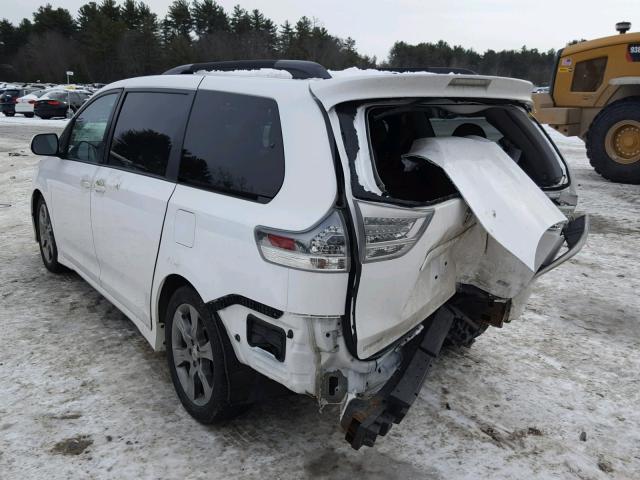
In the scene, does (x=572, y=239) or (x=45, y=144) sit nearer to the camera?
(x=572, y=239)

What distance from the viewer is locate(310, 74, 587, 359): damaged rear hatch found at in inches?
93.2

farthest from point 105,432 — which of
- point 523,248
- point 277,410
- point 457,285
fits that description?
point 523,248

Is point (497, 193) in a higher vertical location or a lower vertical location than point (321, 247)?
higher

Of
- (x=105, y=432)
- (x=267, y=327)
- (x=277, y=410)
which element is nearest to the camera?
(x=267, y=327)

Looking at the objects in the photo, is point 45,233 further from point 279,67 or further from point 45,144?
point 279,67

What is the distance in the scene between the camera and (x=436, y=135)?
3123 millimetres

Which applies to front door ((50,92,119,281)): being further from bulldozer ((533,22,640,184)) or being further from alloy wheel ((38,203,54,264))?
bulldozer ((533,22,640,184))

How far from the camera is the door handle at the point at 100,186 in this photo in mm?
3729

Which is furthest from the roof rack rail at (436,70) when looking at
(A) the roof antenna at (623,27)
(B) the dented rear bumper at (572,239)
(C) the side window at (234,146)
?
(A) the roof antenna at (623,27)

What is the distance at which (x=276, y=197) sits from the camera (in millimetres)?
2502

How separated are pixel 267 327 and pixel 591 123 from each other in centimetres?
1016

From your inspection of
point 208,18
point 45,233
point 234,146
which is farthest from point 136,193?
point 208,18

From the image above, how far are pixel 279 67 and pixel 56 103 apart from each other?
2791 centimetres

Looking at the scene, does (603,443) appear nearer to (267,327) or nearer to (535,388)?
(535,388)
